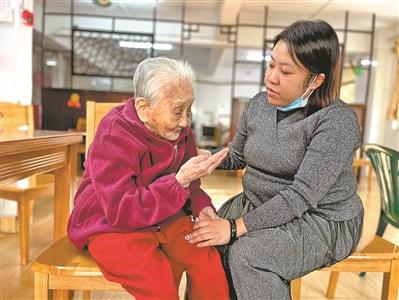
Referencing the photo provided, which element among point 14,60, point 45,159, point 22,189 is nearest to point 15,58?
point 14,60

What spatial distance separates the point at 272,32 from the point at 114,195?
704 cm

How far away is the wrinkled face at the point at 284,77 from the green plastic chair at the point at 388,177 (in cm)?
110

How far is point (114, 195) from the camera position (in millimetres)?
862

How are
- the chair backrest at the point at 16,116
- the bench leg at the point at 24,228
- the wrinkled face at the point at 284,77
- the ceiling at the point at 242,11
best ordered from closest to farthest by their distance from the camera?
1. the wrinkled face at the point at 284,77
2. the bench leg at the point at 24,228
3. the chair backrest at the point at 16,116
4. the ceiling at the point at 242,11

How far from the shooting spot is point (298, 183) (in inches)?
37.5

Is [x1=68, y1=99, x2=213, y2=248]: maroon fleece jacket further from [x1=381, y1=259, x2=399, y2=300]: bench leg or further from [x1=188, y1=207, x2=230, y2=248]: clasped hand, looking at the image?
[x1=381, y1=259, x2=399, y2=300]: bench leg

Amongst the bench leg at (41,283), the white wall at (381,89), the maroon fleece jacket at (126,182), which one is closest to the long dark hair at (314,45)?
the maroon fleece jacket at (126,182)

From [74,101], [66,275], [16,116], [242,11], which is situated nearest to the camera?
[66,275]

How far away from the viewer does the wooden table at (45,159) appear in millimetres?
1307

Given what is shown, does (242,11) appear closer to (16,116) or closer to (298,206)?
(16,116)

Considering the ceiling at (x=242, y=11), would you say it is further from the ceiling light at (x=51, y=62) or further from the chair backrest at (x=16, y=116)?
the chair backrest at (x=16, y=116)

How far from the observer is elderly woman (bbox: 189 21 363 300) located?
3.09 feet

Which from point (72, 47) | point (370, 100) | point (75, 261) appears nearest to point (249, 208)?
point (75, 261)

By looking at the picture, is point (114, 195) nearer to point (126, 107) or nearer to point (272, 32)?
point (126, 107)
